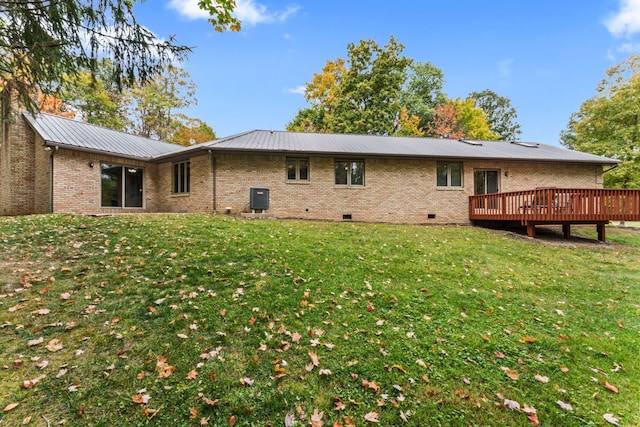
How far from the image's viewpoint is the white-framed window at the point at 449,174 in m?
13.7

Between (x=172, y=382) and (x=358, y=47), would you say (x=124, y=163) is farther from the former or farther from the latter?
(x=358, y=47)

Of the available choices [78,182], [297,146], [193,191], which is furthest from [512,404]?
[78,182]

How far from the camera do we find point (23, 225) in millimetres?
7777

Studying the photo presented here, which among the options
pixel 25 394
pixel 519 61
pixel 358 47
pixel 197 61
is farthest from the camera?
pixel 358 47

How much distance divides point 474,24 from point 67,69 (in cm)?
1826

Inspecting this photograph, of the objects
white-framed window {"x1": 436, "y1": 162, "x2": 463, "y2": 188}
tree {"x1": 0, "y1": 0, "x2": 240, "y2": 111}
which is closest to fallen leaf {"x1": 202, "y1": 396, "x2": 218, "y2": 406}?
tree {"x1": 0, "y1": 0, "x2": 240, "y2": 111}

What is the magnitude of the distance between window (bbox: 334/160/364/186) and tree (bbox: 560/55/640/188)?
661 inches

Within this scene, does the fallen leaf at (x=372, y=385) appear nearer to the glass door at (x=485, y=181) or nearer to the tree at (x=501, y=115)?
the glass door at (x=485, y=181)

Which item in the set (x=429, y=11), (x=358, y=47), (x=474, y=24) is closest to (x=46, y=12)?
(x=429, y=11)

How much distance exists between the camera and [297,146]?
1312 cm

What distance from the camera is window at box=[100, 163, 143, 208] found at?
12875 mm

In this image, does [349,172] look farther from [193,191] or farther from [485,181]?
[193,191]

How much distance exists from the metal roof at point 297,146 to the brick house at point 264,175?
5 centimetres

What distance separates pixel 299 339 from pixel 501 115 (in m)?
49.5
